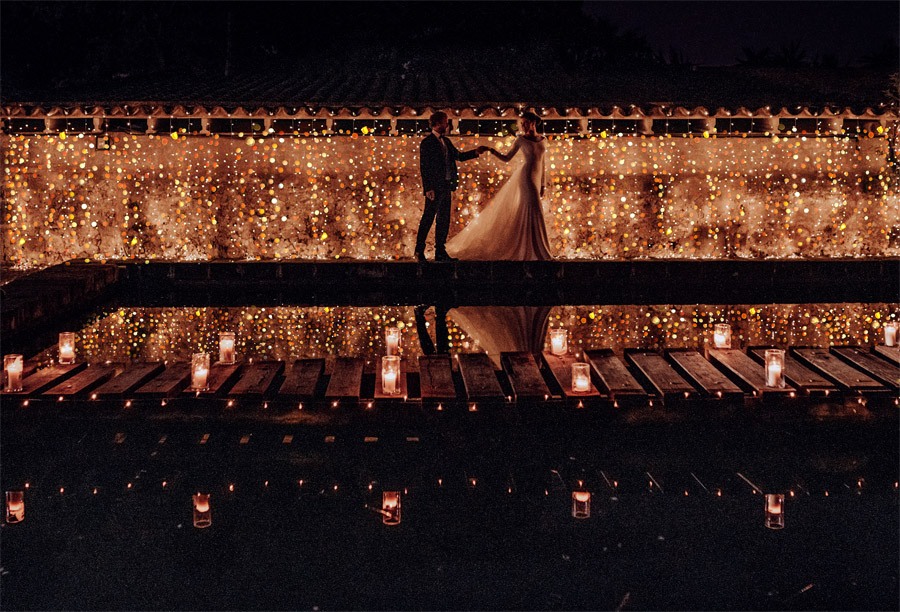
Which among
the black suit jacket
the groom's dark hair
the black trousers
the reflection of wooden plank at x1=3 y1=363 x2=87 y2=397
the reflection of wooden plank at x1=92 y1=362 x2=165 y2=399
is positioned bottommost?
the reflection of wooden plank at x1=3 y1=363 x2=87 y2=397

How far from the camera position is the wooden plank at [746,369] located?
5660mm

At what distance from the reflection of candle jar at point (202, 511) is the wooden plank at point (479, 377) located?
1882mm

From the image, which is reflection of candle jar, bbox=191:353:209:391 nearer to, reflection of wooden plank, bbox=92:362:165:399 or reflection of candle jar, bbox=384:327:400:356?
reflection of wooden plank, bbox=92:362:165:399

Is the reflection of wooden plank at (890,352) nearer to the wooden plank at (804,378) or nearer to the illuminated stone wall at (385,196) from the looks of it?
the wooden plank at (804,378)

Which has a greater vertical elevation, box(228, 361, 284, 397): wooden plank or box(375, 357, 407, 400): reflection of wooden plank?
box(375, 357, 407, 400): reflection of wooden plank

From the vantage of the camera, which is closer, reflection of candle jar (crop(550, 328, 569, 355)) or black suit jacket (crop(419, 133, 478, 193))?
reflection of candle jar (crop(550, 328, 569, 355))

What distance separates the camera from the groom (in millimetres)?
10680

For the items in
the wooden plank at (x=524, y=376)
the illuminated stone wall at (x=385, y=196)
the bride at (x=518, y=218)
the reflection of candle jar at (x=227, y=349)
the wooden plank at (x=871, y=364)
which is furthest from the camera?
the illuminated stone wall at (x=385, y=196)

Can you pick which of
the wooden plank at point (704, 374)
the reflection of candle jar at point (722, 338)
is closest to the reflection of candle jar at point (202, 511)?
the wooden plank at point (704, 374)

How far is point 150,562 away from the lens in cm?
354

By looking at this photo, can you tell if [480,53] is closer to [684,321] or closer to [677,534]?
[684,321]

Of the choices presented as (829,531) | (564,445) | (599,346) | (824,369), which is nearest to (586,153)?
(599,346)

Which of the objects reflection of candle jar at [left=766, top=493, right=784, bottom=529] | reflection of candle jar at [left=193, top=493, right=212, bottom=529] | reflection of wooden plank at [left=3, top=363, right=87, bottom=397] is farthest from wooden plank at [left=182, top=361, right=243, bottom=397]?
reflection of candle jar at [left=766, top=493, right=784, bottom=529]

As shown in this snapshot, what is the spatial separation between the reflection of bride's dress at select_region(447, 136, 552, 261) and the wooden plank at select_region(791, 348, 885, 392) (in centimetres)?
479
